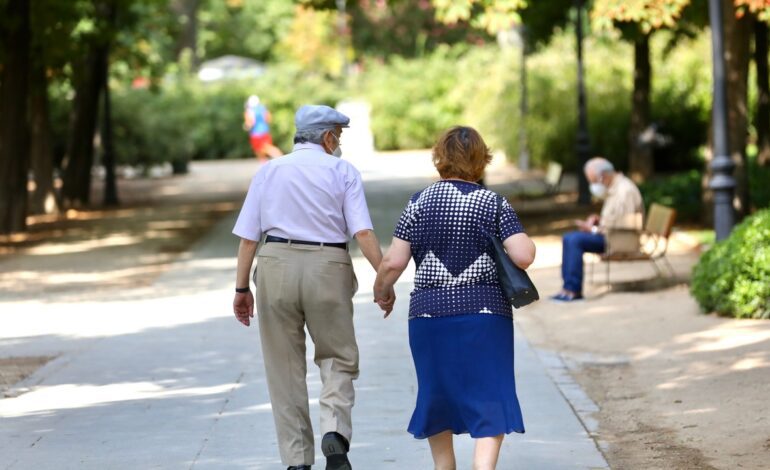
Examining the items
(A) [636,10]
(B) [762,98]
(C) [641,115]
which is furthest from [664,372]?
(B) [762,98]

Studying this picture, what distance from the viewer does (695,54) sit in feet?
129

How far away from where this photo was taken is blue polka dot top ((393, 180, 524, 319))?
20.2 ft

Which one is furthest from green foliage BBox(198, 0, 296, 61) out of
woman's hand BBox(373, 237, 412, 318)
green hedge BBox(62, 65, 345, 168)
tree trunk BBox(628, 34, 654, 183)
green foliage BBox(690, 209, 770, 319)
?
woman's hand BBox(373, 237, 412, 318)

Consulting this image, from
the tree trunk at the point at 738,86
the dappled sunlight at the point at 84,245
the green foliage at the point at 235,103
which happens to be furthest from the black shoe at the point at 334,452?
the green foliage at the point at 235,103

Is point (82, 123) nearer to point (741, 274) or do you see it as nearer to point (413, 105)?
point (741, 274)

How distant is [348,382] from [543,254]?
1210cm

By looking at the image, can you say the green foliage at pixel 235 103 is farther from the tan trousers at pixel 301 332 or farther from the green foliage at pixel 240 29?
the tan trousers at pixel 301 332

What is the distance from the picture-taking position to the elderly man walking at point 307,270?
674 cm

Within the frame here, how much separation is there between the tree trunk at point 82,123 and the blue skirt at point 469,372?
25.4 meters

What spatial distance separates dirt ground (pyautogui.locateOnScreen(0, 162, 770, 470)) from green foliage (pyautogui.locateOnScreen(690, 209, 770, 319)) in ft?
0.54

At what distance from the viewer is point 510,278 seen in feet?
20.1

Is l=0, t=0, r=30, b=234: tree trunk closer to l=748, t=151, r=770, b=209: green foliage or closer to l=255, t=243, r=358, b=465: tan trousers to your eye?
l=748, t=151, r=770, b=209: green foliage

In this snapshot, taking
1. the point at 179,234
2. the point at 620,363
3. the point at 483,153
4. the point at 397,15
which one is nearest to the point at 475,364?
the point at 483,153

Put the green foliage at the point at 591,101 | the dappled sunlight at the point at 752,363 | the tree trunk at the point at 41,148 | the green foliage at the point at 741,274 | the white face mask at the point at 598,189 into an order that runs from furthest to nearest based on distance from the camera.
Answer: the green foliage at the point at 591,101, the tree trunk at the point at 41,148, the white face mask at the point at 598,189, the green foliage at the point at 741,274, the dappled sunlight at the point at 752,363
